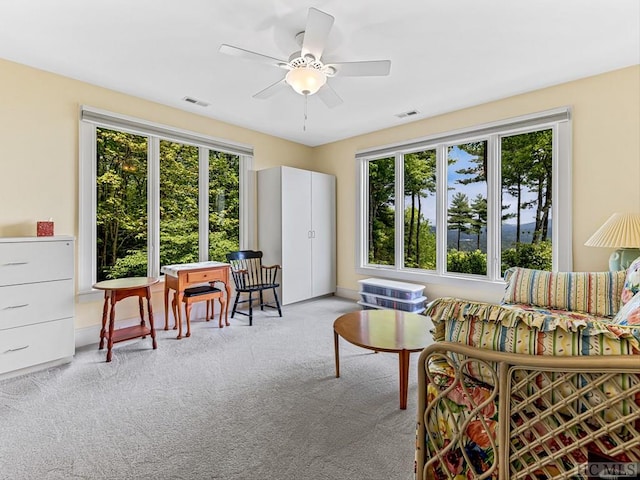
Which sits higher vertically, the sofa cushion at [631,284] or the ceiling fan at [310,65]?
the ceiling fan at [310,65]

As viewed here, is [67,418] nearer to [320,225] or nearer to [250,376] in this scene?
[250,376]

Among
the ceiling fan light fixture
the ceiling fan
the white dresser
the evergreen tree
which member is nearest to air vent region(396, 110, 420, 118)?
the evergreen tree

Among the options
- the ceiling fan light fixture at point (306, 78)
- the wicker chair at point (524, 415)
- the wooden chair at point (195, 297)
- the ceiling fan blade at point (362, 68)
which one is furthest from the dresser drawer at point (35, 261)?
the wicker chair at point (524, 415)

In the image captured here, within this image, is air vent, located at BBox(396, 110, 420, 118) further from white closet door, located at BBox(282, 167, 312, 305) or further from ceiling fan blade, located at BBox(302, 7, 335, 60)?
ceiling fan blade, located at BBox(302, 7, 335, 60)

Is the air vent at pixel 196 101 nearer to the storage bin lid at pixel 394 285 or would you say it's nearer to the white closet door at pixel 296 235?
the white closet door at pixel 296 235

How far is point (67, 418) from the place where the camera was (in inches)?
76.2

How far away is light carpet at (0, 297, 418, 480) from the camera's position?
1.55m

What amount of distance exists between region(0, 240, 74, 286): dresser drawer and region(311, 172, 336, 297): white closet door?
301 centimetres

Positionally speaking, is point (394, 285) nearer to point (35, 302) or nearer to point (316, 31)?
point (316, 31)

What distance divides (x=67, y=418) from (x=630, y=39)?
4.64 m

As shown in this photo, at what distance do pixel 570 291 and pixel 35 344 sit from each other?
4.16m

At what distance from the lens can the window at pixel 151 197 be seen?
10.5ft

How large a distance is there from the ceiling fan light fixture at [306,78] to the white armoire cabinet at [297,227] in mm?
2061

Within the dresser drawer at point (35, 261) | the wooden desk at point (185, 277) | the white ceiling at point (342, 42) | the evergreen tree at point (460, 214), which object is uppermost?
the white ceiling at point (342, 42)
